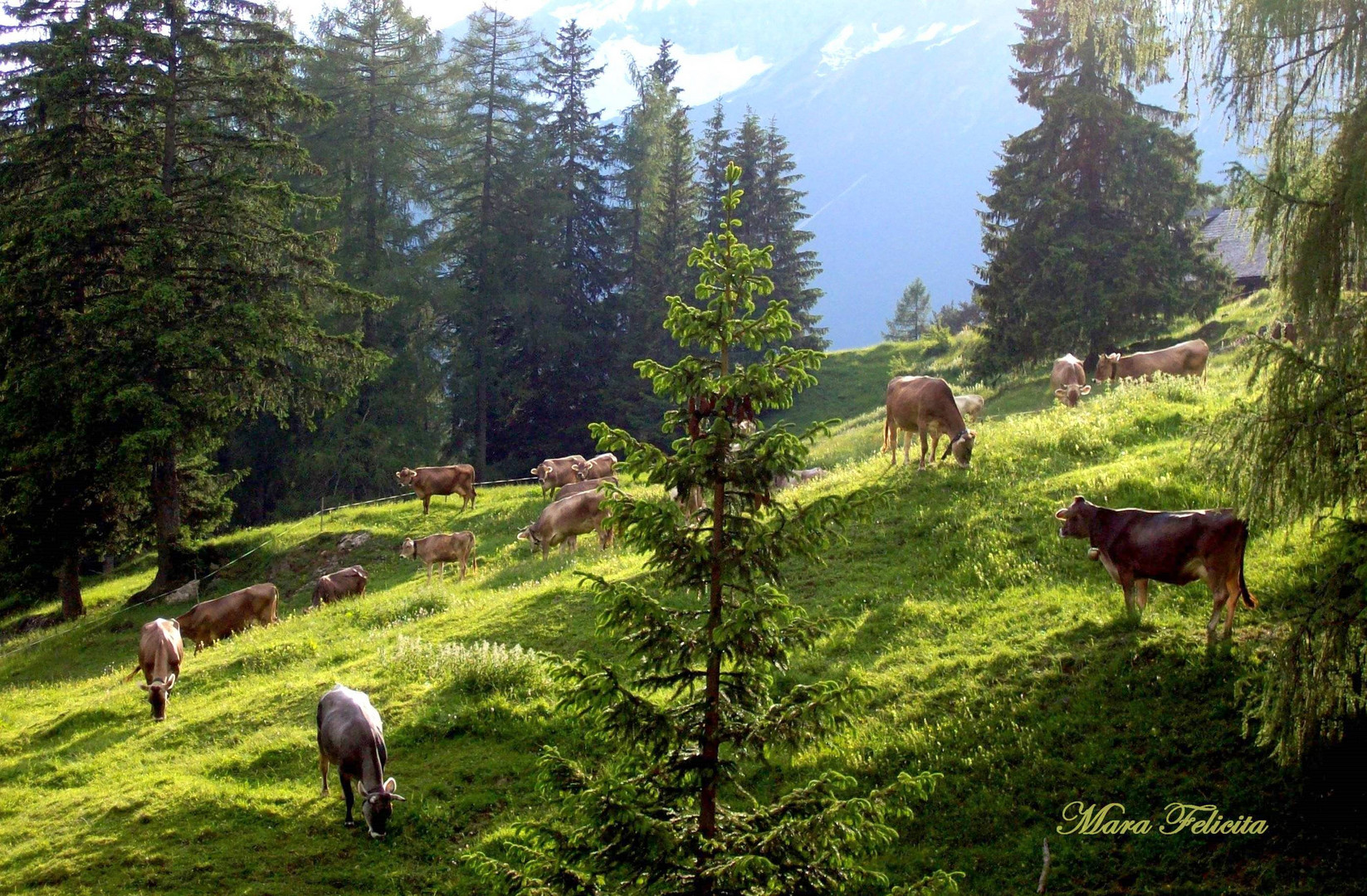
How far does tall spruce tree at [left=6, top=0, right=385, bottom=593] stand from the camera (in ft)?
88.2

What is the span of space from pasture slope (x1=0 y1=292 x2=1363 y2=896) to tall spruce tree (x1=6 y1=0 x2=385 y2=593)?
390 inches

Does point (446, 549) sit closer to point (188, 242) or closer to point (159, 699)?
point (159, 699)

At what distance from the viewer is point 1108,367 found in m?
31.4

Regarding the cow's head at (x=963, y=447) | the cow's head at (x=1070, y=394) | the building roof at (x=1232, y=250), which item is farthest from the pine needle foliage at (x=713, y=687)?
the building roof at (x=1232, y=250)

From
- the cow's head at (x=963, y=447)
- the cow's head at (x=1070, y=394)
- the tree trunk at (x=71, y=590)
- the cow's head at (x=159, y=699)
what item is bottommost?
the tree trunk at (x=71, y=590)

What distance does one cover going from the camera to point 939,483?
18.0 metres

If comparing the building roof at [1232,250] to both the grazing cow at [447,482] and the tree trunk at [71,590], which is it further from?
the tree trunk at [71,590]

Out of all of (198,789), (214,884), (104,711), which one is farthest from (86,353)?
(214,884)

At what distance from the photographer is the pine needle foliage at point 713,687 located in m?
6.02

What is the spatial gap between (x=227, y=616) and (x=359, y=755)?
42.3ft

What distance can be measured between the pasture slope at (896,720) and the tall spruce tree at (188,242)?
32.5 feet

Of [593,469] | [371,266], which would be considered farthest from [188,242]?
[371,266]

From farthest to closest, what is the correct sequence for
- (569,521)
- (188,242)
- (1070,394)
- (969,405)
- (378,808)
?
(969,405) → (188,242) → (1070,394) → (569,521) → (378,808)

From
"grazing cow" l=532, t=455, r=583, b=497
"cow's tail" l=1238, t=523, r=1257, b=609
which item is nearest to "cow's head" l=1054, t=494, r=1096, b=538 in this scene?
"cow's tail" l=1238, t=523, r=1257, b=609
